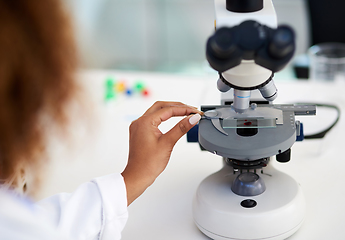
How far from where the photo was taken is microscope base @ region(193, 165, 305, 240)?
0.80 meters

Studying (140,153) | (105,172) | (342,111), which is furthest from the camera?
(342,111)

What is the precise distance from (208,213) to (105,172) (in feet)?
Result: 1.33

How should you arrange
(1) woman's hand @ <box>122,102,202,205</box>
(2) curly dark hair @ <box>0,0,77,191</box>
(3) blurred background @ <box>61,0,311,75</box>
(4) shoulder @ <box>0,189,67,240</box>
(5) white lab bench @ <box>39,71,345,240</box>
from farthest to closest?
1. (3) blurred background @ <box>61,0,311,75</box>
2. (5) white lab bench @ <box>39,71,345,240</box>
3. (1) woman's hand @ <box>122,102,202,205</box>
4. (4) shoulder @ <box>0,189,67,240</box>
5. (2) curly dark hair @ <box>0,0,77,191</box>

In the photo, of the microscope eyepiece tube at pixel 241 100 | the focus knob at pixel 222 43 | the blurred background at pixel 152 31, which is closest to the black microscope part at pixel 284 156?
the microscope eyepiece tube at pixel 241 100

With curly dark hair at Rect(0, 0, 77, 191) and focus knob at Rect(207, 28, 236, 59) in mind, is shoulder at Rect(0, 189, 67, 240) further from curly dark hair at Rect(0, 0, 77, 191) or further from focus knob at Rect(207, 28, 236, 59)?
focus knob at Rect(207, 28, 236, 59)

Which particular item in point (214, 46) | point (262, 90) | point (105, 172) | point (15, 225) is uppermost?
point (214, 46)

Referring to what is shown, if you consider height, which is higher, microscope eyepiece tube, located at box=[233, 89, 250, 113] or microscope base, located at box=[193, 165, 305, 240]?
microscope eyepiece tube, located at box=[233, 89, 250, 113]

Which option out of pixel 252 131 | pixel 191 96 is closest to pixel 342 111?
pixel 191 96

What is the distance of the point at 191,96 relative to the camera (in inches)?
59.8

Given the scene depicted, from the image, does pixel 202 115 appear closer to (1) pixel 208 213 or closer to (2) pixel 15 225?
(1) pixel 208 213

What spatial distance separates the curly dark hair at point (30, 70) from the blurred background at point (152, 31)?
8.70 feet

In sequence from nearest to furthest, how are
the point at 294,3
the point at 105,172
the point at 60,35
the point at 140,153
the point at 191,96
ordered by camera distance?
the point at 60,35 → the point at 140,153 → the point at 105,172 → the point at 191,96 → the point at 294,3

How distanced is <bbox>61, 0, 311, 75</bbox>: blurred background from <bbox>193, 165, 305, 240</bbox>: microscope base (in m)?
2.40

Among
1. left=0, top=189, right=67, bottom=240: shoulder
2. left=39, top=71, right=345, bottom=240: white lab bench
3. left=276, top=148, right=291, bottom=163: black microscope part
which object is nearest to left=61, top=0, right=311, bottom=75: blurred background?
left=39, top=71, right=345, bottom=240: white lab bench
